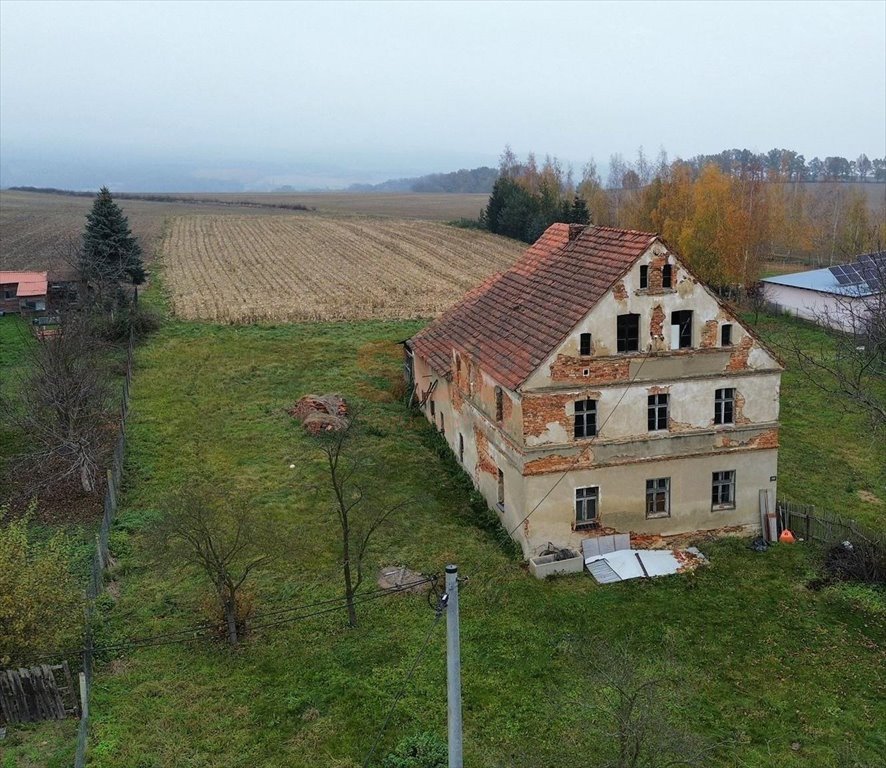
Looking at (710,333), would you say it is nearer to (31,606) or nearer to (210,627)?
(210,627)

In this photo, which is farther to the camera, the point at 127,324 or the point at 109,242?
the point at 109,242

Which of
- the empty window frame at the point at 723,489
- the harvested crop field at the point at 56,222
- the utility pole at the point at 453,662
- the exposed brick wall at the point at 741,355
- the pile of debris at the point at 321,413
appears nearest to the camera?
the utility pole at the point at 453,662

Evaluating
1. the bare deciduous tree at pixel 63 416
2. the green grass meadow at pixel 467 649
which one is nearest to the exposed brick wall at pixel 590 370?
the green grass meadow at pixel 467 649

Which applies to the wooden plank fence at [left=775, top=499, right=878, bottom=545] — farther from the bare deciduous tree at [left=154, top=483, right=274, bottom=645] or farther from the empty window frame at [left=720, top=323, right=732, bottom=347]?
the bare deciduous tree at [left=154, top=483, right=274, bottom=645]

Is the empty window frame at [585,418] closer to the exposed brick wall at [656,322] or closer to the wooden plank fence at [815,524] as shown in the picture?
the exposed brick wall at [656,322]

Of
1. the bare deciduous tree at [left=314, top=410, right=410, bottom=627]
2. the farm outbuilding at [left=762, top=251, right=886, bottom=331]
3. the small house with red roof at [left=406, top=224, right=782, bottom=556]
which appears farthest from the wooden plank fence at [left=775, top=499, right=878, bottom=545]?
the farm outbuilding at [left=762, top=251, right=886, bottom=331]

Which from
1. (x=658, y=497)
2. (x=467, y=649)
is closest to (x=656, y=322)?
(x=658, y=497)
